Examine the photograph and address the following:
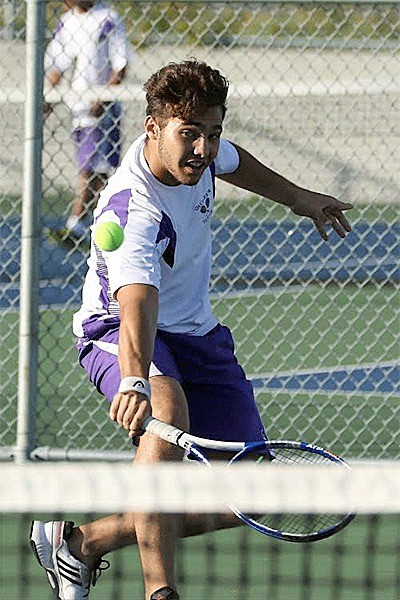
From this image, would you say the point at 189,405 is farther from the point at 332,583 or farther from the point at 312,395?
the point at 312,395

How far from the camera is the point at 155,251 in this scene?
13.0ft

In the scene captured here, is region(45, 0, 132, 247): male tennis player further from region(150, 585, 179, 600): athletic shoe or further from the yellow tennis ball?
region(150, 585, 179, 600): athletic shoe

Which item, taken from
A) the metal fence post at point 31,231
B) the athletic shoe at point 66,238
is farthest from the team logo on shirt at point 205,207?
the athletic shoe at point 66,238

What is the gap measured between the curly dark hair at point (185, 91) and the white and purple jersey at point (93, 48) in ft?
10.0

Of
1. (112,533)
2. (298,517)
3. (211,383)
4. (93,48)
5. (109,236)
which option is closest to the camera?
(109,236)

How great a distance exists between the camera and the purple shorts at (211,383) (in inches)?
169

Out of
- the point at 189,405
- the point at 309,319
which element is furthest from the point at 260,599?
the point at 309,319

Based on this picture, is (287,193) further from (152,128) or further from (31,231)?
(31,231)

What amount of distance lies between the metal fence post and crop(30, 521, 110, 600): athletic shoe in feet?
4.34

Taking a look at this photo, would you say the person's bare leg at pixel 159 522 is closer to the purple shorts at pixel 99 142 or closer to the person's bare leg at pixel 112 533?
the person's bare leg at pixel 112 533

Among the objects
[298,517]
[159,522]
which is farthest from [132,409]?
[298,517]

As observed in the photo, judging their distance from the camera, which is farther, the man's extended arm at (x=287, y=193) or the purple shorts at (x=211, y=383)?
the man's extended arm at (x=287, y=193)

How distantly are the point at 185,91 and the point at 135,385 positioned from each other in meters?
0.88

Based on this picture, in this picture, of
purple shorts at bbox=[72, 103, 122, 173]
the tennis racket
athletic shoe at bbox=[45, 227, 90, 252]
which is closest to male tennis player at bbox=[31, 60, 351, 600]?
the tennis racket
